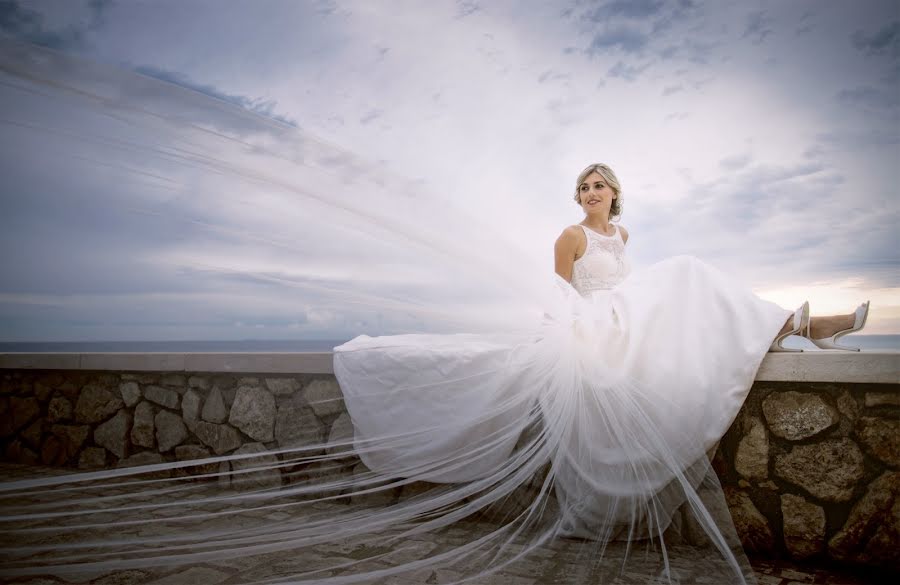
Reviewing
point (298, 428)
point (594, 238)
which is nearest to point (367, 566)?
point (298, 428)

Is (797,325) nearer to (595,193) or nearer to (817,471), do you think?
(817,471)

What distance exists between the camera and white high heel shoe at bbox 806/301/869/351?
1770 mm

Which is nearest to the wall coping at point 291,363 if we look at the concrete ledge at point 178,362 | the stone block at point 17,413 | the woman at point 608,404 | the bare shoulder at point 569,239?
the concrete ledge at point 178,362

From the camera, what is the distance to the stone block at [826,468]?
1.63 m

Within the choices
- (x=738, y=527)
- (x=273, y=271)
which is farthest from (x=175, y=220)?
(x=738, y=527)

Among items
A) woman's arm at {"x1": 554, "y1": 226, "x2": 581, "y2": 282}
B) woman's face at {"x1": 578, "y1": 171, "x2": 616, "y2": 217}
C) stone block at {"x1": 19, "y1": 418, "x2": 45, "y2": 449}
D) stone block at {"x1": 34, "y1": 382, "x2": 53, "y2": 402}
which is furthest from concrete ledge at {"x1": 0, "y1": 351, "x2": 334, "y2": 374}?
woman's face at {"x1": 578, "y1": 171, "x2": 616, "y2": 217}

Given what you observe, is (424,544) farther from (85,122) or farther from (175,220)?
(85,122)

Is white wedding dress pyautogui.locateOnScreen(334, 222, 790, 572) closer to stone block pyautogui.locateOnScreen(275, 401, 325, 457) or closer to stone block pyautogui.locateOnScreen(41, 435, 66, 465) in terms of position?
stone block pyautogui.locateOnScreen(275, 401, 325, 457)

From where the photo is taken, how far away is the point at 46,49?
139 cm

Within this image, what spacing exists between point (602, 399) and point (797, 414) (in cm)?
68

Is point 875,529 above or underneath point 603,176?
underneath

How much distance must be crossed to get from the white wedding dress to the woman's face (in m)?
0.98

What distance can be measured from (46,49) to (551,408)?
1859mm

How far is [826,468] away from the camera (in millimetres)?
1655
